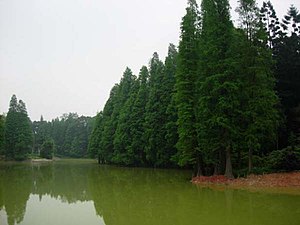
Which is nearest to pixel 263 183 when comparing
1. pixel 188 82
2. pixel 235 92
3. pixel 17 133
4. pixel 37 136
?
pixel 235 92

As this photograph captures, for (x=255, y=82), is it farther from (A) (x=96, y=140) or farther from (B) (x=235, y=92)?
(A) (x=96, y=140)

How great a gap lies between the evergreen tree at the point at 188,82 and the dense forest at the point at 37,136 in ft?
172

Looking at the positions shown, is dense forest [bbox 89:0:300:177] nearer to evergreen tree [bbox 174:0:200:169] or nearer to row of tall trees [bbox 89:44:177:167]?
evergreen tree [bbox 174:0:200:169]

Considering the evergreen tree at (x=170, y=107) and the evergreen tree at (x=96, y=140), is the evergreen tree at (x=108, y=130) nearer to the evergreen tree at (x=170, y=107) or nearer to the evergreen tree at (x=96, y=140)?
the evergreen tree at (x=96, y=140)

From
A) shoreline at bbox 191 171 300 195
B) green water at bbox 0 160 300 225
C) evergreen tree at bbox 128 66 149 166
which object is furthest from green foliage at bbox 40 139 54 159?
shoreline at bbox 191 171 300 195

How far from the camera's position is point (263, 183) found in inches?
883

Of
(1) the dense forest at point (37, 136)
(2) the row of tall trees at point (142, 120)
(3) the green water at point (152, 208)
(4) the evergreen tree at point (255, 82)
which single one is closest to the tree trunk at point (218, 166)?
(4) the evergreen tree at point (255, 82)

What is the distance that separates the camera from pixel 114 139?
57906 millimetres

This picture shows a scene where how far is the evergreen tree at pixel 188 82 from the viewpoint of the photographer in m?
29.3

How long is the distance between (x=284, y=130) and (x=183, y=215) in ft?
67.9

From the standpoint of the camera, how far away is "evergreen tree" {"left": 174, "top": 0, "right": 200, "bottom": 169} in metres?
29.3

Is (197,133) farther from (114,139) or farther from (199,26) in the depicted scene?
(114,139)

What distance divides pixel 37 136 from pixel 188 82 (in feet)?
345

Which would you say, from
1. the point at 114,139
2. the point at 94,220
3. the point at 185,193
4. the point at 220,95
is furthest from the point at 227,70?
the point at 114,139
